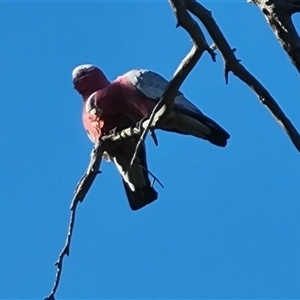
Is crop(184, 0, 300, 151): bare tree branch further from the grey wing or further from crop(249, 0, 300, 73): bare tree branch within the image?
the grey wing

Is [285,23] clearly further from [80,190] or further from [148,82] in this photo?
[148,82]

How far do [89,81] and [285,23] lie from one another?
351 centimetres

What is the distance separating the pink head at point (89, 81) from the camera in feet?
19.9

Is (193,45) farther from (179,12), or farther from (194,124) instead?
(194,124)

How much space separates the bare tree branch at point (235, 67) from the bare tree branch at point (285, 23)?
165 millimetres

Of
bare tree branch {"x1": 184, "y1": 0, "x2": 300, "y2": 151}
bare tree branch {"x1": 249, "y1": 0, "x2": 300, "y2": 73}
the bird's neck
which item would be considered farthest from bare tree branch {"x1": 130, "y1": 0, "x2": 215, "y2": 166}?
the bird's neck

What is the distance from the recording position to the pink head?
19.9 ft

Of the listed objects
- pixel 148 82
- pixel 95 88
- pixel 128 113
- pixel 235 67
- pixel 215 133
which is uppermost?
pixel 95 88

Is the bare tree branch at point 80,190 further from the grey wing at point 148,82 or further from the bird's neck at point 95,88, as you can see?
the bird's neck at point 95,88

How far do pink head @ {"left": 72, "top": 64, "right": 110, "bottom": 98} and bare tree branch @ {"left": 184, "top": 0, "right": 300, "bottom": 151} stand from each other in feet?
10.9

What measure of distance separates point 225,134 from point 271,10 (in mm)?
2015

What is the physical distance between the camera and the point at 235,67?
2781 mm

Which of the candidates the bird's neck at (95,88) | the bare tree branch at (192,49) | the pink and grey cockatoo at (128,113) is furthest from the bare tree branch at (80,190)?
the bird's neck at (95,88)

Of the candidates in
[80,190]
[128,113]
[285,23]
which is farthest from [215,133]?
[285,23]
